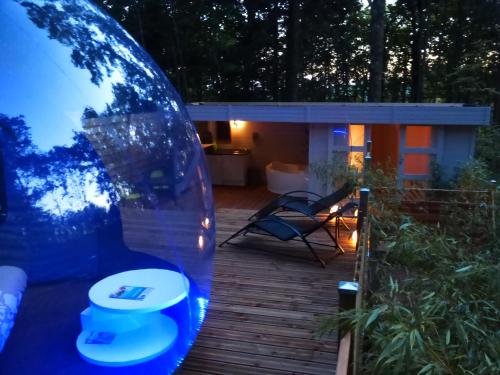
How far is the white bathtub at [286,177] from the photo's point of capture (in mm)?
9641

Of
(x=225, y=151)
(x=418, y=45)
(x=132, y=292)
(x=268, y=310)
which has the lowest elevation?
(x=268, y=310)

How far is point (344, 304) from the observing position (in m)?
2.15

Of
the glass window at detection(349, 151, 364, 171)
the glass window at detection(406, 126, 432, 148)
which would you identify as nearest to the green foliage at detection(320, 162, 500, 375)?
the glass window at detection(349, 151, 364, 171)

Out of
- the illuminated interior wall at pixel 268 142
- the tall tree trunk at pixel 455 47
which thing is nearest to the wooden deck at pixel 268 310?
the illuminated interior wall at pixel 268 142

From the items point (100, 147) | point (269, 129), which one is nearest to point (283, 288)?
point (100, 147)

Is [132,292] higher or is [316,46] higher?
[316,46]

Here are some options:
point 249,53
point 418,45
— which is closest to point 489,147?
point 418,45

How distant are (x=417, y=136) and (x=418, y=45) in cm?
1086

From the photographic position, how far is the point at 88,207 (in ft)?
8.12

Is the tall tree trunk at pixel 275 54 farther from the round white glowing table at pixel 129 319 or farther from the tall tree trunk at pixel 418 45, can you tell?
the round white glowing table at pixel 129 319

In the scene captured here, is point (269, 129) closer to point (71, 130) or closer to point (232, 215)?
point (232, 215)

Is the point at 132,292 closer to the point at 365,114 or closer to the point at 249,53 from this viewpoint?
the point at 365,114

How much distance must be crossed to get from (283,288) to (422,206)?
308cm

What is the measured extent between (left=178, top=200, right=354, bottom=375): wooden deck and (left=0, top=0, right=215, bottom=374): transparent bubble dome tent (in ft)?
1.21
